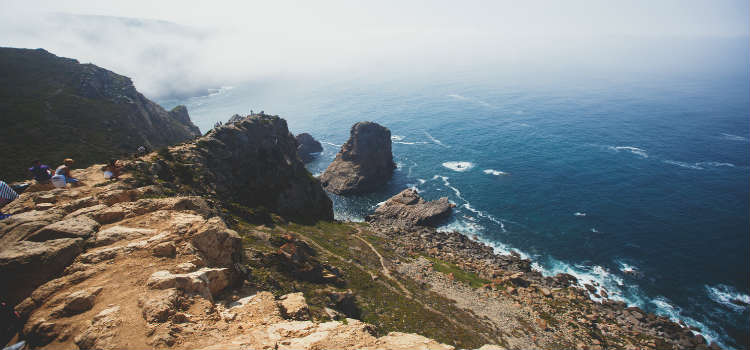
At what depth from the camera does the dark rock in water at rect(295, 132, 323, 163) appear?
153m

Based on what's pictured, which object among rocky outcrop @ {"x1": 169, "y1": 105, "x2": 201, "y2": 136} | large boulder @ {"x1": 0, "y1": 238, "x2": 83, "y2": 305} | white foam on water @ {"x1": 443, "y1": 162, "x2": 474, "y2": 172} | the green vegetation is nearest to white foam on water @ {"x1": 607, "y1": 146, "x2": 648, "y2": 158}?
white foam on water @ {"x1": 443, "y1": 162, "x2": 474, "y2": 172}

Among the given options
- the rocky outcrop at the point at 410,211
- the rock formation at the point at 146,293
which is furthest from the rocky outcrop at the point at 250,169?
the rock formation at the point at 146,293

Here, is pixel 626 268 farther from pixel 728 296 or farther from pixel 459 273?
pixel 459 273

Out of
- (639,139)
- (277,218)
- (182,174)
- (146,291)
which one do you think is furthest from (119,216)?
(639,139)

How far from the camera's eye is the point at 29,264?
15.6 meters

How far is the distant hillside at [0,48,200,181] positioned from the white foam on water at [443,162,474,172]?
10875cm

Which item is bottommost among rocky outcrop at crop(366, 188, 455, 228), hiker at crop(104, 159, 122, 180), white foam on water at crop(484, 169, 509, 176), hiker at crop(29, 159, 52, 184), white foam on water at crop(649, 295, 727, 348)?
white foam on water at crop(649, 295, 727, 348)

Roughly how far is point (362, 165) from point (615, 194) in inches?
3512

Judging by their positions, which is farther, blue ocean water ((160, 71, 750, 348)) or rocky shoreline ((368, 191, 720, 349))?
blue ocean water ((160, 71, 750, 348))

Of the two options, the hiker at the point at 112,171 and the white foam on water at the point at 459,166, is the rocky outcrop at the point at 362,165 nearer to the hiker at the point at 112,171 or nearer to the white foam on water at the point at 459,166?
the white foam on water at the point at 459,166

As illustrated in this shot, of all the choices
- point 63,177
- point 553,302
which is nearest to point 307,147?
point 553,302

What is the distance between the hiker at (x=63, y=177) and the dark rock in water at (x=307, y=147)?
12162cm

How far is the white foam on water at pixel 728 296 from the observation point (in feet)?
195

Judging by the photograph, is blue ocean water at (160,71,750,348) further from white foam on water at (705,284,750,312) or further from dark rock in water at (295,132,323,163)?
dark rock in water at (295,132,323,163)
